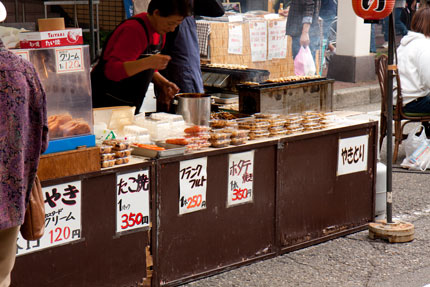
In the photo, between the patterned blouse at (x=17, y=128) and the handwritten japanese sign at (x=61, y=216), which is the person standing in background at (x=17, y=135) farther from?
the handwritten japanese sign at (x=61, y=216)

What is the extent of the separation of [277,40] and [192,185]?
727 cm

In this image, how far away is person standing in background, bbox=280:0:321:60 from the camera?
11555 mm

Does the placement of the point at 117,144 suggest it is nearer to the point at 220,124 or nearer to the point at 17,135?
the point at 220,124

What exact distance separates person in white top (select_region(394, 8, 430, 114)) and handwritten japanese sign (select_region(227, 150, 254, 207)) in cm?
363

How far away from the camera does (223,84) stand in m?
6.71

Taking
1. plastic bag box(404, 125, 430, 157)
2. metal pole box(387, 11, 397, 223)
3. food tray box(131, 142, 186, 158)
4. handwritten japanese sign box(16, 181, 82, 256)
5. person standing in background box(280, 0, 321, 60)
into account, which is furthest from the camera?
person standing in background box(280, 0, 321, 60)

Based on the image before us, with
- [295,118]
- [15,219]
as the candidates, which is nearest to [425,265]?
[295,118]

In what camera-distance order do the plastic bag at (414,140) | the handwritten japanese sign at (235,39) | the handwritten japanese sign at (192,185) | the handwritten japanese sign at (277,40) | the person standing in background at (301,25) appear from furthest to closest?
the person standing in background at (301,25), the handwritten japanese sign at (277,40), the handwritten japanese sign at (235,39), the plastic bag at (414,140), the handwritten japanese sign at (192,185)

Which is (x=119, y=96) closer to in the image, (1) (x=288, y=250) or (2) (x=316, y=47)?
(1) (x=288, y=250)

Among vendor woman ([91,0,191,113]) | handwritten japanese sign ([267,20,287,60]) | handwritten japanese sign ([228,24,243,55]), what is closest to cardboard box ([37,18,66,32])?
vendor woman ([91,0,191,113])

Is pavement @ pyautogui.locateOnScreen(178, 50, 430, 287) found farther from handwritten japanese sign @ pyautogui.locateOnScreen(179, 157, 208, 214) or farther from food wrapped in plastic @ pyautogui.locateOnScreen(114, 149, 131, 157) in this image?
food wrapped in plastic @ pyautogui.locateOnScreen(114, 149, 131, 157)

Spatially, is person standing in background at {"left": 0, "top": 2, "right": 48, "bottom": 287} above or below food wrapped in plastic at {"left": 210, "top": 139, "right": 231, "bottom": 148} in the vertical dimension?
above

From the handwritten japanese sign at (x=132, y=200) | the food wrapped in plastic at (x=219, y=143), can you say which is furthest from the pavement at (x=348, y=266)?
the food wrapped in plastic at (x=219, y=143)

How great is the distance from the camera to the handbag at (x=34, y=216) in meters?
3.24
